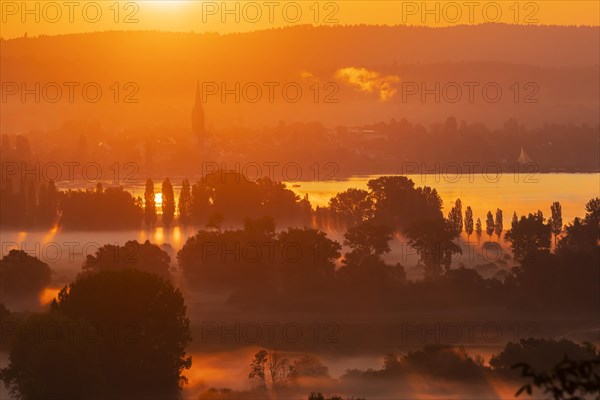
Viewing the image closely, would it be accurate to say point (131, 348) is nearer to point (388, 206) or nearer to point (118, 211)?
point (388, 206)

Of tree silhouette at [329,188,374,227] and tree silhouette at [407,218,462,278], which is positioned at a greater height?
tree silhouette at [329,188,374,227]

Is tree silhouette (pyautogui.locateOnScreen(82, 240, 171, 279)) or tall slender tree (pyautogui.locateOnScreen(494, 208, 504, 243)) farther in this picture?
tall slender tree (pyautogui.locateOnScreen(494, 208, 504, 243))

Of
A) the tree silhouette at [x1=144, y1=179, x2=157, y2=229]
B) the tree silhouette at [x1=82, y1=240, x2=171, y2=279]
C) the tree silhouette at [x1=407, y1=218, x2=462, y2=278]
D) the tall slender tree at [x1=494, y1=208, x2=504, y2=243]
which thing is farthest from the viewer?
the tree silhouette at [x1=144, y1=179, x2=157, y2=229]

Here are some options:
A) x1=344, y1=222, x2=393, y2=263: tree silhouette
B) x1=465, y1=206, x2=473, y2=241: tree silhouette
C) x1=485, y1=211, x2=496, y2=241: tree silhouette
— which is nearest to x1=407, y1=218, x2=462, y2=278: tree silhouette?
x1=344, y1=222, x2=393, y2=263: tree silhouette

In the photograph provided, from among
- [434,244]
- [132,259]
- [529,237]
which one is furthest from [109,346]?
[529,237]

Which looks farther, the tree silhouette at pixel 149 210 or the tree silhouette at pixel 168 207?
the tree silhouette at pixel 149 210

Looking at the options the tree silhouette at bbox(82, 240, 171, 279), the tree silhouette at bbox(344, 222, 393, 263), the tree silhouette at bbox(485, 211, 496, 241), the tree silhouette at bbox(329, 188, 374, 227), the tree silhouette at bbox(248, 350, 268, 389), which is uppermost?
the tree silhouette at bbox(329, 188, 374, 227)

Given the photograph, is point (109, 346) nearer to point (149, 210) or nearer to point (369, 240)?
point (369, 240)

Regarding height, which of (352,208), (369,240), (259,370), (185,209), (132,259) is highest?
(185,209)

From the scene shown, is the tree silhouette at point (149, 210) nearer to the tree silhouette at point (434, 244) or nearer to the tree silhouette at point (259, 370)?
the tree silhouette at point (434, 244)

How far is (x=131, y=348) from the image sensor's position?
7944cm

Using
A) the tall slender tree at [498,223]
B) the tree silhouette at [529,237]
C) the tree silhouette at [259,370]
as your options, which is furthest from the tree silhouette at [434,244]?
the tree silhouette at [259,370]

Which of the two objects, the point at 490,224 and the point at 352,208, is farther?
the point at 352,208

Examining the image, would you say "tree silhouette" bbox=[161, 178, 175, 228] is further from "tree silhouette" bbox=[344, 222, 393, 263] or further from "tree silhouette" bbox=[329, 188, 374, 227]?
"tree silhouette" bbox=[344, 222, 393, 263]
